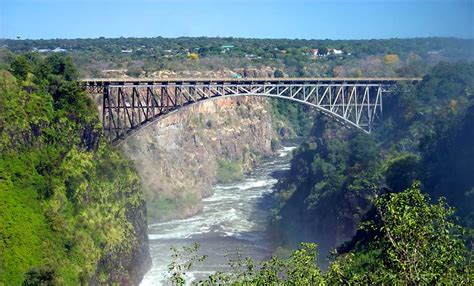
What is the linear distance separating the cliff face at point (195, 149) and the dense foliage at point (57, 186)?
7.26 m

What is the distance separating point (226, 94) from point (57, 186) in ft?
45.1

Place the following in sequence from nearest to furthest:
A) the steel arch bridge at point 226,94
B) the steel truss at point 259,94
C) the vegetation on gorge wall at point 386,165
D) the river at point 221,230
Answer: the vegetation on gorge wall at point 386,165 → the steel arch bridge at point 226,94 → the river at point 221,230 → the steel truss at point 259,94

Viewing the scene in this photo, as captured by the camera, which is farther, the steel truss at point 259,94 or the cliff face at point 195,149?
the cliff face at point 195,149

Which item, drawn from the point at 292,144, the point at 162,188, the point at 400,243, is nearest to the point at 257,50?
the point at 292,144

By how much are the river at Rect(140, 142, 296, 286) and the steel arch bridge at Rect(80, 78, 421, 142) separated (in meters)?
6.88

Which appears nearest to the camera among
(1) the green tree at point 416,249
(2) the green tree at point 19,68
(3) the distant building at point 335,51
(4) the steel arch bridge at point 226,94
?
(1) the green tree at point 416,249

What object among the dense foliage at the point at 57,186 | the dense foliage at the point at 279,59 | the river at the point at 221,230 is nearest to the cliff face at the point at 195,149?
the river at the point at 221,230

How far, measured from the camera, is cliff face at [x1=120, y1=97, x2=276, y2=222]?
5609 centimetres

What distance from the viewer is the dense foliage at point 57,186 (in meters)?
30.5

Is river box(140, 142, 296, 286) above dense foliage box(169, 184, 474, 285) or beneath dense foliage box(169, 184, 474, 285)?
beneath

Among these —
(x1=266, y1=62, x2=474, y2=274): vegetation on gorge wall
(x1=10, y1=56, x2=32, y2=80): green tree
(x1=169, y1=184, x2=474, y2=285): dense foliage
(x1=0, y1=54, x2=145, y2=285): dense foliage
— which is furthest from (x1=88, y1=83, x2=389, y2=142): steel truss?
(x1=169, y1=184, x2=474, y2=285): dense foliage

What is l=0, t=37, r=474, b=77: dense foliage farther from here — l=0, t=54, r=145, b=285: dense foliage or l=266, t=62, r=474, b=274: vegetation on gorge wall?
l=0, t=54, r=145, b=285: dense foliage

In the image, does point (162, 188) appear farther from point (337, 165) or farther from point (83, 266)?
point (83, 266)

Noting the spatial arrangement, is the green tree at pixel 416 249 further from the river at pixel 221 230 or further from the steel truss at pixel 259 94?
the steel truss at pixel 259 94
